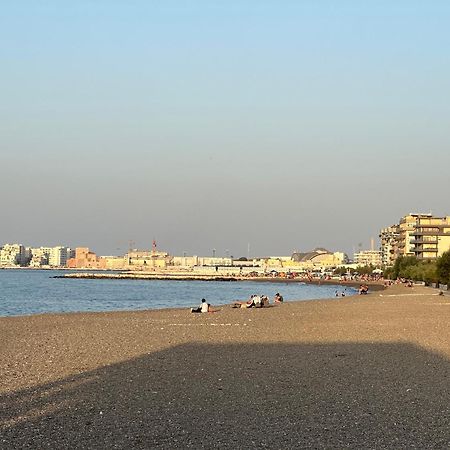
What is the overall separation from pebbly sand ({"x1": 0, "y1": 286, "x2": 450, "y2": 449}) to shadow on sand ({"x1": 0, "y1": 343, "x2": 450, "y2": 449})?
0.02 meters

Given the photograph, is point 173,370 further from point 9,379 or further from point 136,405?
point 136,405

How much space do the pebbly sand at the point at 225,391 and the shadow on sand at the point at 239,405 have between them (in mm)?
15

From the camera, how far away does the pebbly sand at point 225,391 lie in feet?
28.7

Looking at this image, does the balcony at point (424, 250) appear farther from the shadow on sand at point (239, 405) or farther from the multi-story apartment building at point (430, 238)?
the shadow on sand at point (239, 405)

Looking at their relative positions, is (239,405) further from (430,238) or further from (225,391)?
(430,238)

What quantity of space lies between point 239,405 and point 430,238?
5444 inches

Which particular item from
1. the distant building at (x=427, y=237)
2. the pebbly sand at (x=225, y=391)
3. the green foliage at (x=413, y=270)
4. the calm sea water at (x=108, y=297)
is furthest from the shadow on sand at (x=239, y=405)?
the distant building at (x=427, y=237)

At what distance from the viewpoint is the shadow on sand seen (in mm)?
8625

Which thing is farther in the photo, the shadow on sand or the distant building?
the distant building

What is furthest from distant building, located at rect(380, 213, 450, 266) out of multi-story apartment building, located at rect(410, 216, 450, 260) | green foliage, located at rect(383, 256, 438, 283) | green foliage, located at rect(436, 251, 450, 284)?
green foliage, located at rect(436, 251, 450, 284)

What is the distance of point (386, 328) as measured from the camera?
87.8 feet

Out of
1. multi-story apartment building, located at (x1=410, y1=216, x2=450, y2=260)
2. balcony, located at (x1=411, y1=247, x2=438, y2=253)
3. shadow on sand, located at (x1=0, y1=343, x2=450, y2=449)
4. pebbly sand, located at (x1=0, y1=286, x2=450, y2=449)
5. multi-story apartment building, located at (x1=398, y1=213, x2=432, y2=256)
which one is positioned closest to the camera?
shadow on sand, located at (x1=0, y1=343, x2=450, y2=449)

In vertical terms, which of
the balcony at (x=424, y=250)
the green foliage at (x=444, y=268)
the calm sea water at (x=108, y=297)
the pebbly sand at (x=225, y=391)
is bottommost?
the calm sea water at (x=108, y=297)

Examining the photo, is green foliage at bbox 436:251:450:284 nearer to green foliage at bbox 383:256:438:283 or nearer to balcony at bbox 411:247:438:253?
green foliage at bbox 383:256:438:283
